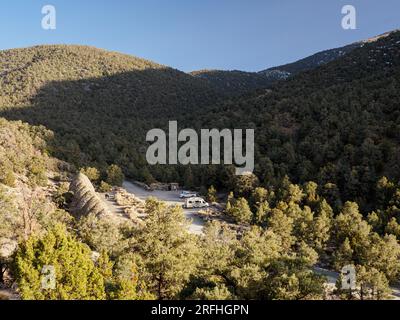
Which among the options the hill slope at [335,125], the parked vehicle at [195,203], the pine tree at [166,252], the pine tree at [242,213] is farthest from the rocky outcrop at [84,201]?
the hill slope at [335,125]

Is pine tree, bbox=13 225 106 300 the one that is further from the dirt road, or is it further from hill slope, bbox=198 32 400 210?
hill slope, bbox=198 32 400 210

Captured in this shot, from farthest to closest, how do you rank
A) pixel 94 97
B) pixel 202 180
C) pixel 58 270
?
pixel 94 97 → pixel 202 180 → pixel 58 270

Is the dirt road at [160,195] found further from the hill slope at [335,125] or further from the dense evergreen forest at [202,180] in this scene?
the hill slope at [335,125]

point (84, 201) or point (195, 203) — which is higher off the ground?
point (84, 201)

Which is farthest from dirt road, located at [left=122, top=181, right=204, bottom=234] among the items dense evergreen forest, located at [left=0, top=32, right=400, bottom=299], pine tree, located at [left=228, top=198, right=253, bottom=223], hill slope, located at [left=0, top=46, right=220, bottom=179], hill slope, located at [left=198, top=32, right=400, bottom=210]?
hill slope, located at [left=198, top=32, right=400, bottom=210]

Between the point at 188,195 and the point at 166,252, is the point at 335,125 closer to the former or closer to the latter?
the point at 188,195

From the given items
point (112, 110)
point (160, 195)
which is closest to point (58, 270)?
point (160, 195)

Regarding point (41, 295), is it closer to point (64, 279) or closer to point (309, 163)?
point (64, 279)
